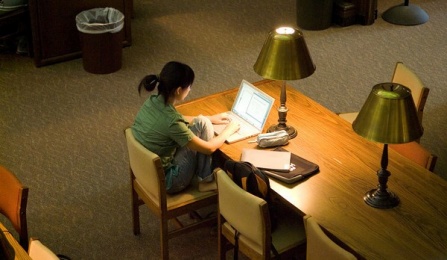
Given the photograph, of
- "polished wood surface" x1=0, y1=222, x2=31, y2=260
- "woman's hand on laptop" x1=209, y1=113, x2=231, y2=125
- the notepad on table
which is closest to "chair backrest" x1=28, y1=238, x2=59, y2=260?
"polished wood surface" x1=0, y1=222, x2=31, y2=260

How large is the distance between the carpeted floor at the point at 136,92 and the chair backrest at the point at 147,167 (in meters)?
0.51

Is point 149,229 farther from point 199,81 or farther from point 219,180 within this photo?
point 199,81

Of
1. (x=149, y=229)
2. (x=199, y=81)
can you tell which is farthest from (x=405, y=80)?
(x=199, y=81)

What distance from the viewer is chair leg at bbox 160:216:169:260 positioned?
396 centimetres

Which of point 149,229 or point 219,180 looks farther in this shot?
point 149,229

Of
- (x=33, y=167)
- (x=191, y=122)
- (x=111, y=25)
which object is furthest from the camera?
(x=111, y=25)

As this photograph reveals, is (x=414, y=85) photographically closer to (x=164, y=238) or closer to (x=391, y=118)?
(x=391, y=118)

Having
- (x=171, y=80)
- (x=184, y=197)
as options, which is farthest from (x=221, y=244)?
(x=171, y=80)

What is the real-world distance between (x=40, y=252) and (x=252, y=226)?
94 centimetres

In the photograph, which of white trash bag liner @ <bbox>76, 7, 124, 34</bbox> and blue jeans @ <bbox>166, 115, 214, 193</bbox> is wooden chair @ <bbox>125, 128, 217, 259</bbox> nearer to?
blue jeans @ <bbox>166, 115, 214, 193</bbox>

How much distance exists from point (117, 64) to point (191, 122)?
233 centimetres

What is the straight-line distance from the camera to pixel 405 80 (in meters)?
4.50

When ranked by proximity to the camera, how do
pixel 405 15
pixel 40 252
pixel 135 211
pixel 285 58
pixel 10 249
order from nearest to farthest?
pixel 40 252 → pixel 10 249 → pixel 285 58 → pixel 135 211 → pixel 405 15

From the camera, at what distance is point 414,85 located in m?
4.37
